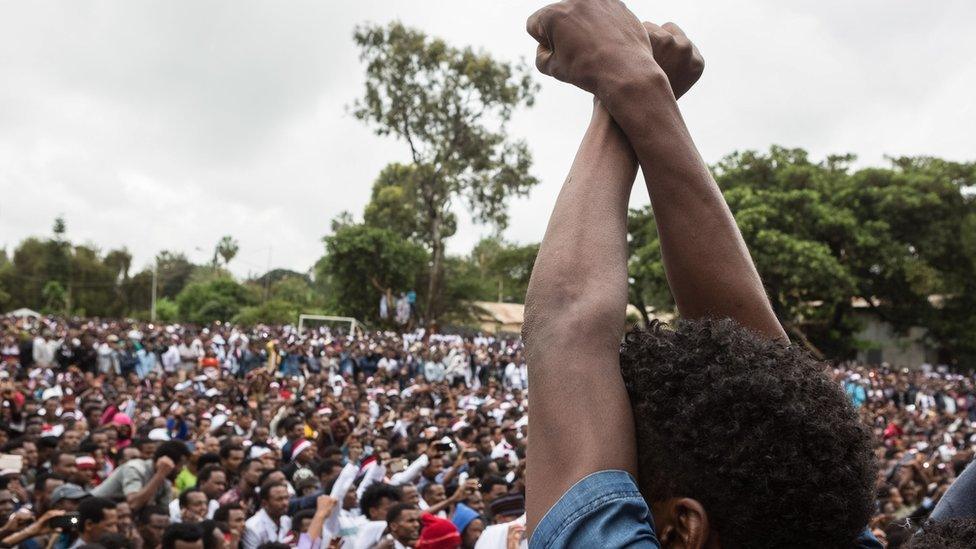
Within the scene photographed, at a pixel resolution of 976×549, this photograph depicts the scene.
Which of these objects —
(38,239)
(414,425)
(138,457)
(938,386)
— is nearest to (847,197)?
(938,386)

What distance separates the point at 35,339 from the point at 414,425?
31.8 ft

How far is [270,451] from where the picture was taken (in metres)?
7.58

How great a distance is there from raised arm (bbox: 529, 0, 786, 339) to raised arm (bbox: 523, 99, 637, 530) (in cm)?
9

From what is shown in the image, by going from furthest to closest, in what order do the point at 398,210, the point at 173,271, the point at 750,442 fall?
the point at 173,271 → the point at 398,210 → the point at 750,442

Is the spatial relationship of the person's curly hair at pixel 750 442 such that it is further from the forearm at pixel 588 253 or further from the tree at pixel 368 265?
the tree at pixel 368 265

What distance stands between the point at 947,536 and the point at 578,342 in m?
0.54

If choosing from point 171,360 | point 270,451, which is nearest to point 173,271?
point 171,360

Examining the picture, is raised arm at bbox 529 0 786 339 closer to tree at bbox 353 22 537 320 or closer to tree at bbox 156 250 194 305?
tree at bbox 353 22 537 320

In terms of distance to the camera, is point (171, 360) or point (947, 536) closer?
point (947, 536)

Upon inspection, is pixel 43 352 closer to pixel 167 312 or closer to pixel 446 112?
pixel 446 112

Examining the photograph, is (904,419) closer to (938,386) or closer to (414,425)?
(938,386)

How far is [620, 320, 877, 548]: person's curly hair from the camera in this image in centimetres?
91

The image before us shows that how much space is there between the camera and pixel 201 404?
11.4 m

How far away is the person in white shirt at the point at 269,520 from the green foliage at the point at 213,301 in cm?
4341
